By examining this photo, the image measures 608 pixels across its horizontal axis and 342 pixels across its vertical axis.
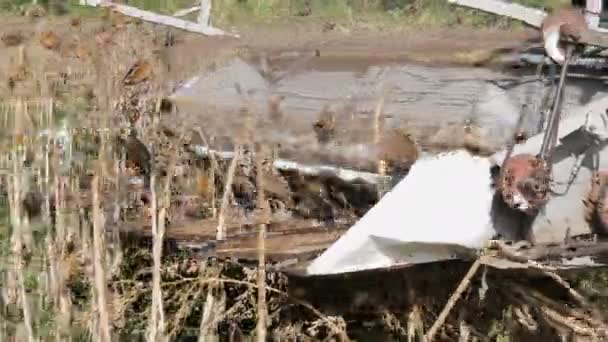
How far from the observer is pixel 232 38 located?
20.8 ft

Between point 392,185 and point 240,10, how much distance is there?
8759 millimetres

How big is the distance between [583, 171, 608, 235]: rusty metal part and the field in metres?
0.27

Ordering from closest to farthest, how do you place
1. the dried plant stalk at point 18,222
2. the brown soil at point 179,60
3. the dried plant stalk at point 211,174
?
the dried plant stalk at point 18,222
the brown soil at point 179,60
the dried plant stalk at point 211,174

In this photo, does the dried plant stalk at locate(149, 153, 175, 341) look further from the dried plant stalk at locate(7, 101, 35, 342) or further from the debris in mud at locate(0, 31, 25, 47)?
the debris in mud at locate(0, 31, 25, 47)

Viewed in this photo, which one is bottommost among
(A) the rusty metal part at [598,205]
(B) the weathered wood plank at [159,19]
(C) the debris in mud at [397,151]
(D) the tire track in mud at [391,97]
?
(A) the rusty metal part at [598,205]

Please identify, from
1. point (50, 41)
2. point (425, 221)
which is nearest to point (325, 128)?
point (425, 221)

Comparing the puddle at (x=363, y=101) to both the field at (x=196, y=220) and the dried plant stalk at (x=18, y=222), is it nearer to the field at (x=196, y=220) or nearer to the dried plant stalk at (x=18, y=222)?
the field at (x=196, y=220)

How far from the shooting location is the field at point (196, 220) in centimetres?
391

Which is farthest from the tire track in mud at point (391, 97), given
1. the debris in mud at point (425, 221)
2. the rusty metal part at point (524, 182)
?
the rusty metal part at point (524, 182)

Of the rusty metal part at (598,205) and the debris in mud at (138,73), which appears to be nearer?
the rusty metal part at (598,205)

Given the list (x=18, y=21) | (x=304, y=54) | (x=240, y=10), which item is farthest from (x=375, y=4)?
(x=304, y=54)

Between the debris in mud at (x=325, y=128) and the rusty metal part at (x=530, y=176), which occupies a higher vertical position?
the debris in mud at (x=325, y=128)

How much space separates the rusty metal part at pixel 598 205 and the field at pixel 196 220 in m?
0.27

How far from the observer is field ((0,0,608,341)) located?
3912 millimetres
